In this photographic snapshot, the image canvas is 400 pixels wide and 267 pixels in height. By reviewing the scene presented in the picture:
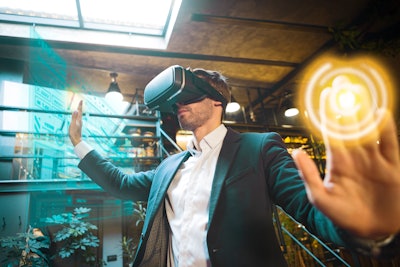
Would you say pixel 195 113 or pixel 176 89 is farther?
pixel 195 113

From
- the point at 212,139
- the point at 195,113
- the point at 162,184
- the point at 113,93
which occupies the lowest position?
the point at 162,184

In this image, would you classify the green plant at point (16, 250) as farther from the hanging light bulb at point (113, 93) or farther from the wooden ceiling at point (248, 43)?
the wooden ceiling at point (248, 43)

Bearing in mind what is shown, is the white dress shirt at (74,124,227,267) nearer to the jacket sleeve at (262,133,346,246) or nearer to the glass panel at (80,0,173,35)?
the jacket sleeve at (262,133,346,246)

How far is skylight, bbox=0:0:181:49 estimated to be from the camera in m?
3.39

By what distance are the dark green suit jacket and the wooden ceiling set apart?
8.56 feet

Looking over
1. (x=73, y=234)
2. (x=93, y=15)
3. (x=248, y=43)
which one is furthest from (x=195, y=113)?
(x=93, y=15)

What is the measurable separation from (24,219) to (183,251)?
2.85 m

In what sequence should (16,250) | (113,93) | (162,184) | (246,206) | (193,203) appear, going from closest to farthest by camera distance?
1. (246,206)
2. (193,203)
3. (162,184)
4. (16,250)
5. (113,93)

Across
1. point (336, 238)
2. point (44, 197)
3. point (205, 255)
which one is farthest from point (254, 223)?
point (44, 197)

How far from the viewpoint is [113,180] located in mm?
1455

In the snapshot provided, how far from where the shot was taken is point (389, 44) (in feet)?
10.2

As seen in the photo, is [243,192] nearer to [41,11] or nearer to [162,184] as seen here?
[162,184]

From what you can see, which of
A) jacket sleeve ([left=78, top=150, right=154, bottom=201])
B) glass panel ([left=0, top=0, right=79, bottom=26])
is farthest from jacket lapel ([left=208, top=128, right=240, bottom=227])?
glass panel ([left=0, top=0, right=79, bottom=26])

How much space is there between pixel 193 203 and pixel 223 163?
238mm
